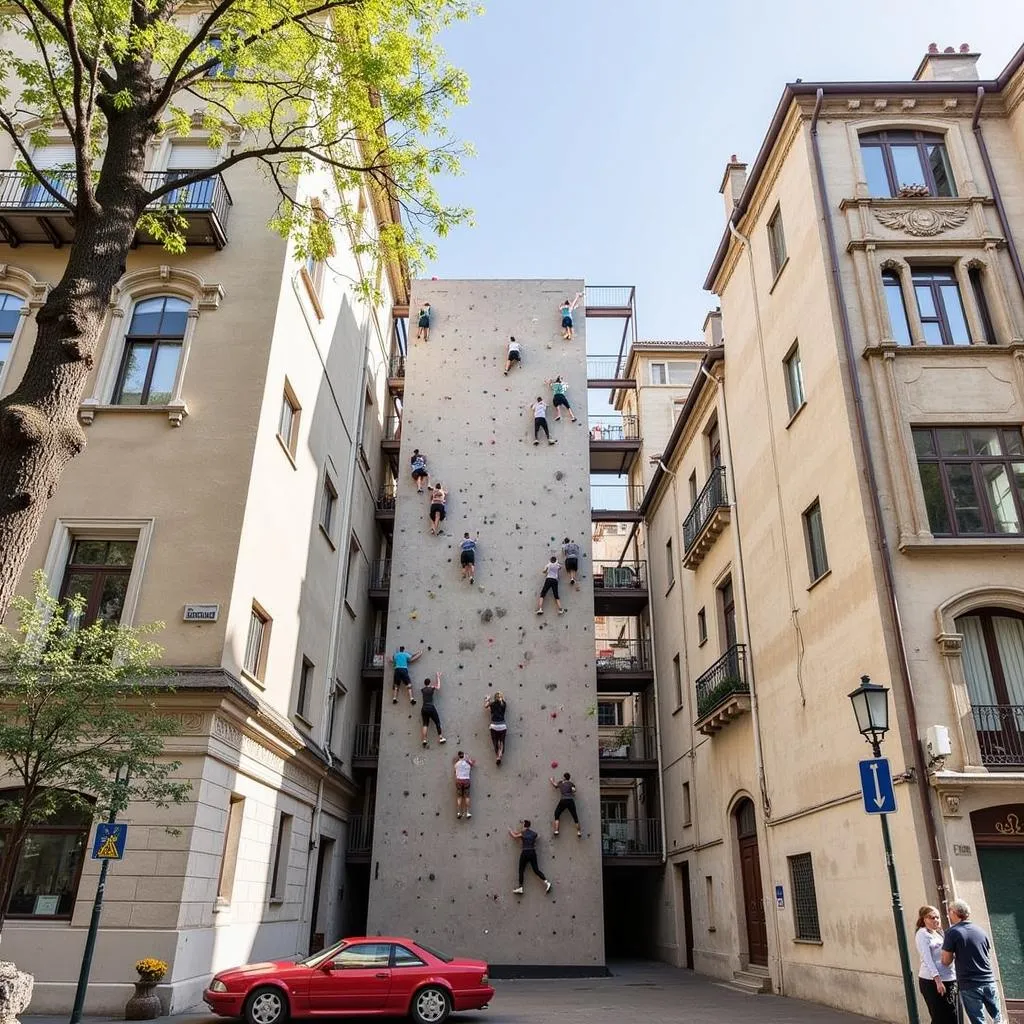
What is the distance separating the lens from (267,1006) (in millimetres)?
12227

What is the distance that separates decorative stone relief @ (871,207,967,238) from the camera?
16.1 metres

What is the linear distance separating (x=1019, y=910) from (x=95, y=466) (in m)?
16.8

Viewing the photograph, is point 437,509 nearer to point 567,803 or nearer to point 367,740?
point 367,740

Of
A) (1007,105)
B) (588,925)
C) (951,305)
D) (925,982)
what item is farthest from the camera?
(588,925)

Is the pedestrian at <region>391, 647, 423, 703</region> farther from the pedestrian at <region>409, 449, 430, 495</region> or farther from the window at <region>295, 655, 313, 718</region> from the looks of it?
the pedestrian at <region>409, 449, 430, 495</region>

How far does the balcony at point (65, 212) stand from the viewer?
684 inches

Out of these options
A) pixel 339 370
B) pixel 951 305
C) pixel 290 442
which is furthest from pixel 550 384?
pixel 951 305

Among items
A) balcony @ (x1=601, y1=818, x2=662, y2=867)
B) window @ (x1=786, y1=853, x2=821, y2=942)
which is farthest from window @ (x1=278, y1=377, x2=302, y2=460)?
balcony @ (x1=601, y1=818, x2=662, y2=867)

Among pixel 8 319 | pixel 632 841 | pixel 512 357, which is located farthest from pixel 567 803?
pixel 8 319

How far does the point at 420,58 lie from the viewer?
40.7 ft

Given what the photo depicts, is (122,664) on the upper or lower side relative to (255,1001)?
upper

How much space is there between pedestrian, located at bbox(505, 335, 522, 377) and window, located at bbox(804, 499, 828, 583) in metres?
15.4

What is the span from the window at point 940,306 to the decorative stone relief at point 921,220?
74 centimetres

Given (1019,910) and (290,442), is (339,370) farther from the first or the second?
(1019,910)
